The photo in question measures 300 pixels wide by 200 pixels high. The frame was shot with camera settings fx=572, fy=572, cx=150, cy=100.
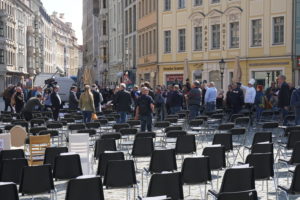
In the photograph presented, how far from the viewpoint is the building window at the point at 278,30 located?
112 ft

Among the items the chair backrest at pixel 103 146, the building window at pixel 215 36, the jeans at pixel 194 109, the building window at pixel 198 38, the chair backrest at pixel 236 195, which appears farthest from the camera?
the building window at pixel 198 38

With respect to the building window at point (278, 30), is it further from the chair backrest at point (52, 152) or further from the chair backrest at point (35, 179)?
A: the chair backrest at point (35, 179)

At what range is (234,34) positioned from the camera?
3744cm

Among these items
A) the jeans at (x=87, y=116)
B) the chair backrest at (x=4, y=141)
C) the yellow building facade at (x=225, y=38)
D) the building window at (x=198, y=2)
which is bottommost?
the chair backrest at (x=4, y=141)

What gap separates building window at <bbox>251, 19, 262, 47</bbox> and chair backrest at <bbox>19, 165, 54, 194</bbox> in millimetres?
28762

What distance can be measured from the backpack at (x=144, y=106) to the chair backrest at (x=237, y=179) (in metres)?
9.66

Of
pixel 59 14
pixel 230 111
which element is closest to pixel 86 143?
pixel 230 111

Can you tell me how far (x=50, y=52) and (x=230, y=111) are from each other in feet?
367

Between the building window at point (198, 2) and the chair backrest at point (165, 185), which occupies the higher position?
the building window at point (198, 2)

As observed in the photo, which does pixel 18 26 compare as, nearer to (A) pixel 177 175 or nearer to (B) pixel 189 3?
(B) pixel 189 3

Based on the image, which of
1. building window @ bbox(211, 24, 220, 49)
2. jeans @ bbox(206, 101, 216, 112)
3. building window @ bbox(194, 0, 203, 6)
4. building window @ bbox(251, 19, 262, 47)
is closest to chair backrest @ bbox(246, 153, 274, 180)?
jeans @ bbox(206, 101, 216, 112)

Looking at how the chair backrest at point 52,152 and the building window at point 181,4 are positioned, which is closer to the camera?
the chair backrest at point 52,152

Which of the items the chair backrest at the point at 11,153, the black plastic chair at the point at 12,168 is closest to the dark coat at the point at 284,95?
the chair backrest at the point at 11,153

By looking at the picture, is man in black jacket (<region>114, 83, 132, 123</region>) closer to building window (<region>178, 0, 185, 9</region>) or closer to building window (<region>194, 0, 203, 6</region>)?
building window (<region>194, 0, 203, 6</region>)
